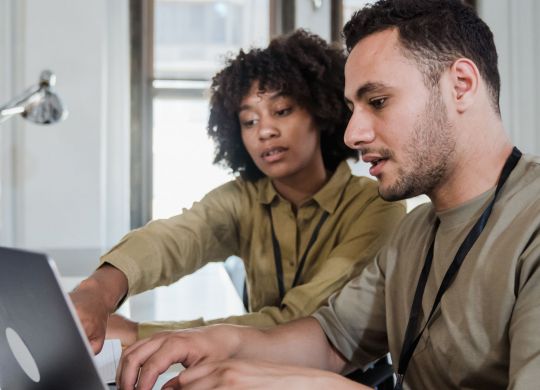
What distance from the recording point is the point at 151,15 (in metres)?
3.41

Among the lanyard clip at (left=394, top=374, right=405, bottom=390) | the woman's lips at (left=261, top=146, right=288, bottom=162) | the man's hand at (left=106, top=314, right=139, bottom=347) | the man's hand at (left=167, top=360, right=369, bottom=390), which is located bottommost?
the man's hand at (left=106, top=314, right=139, bottom=347)

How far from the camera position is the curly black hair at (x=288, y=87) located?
170 centimetres

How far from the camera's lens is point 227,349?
1089mm

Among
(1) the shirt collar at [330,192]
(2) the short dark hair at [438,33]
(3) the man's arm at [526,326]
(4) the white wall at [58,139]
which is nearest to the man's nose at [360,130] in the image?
(2) the short dark hair at [438,33]

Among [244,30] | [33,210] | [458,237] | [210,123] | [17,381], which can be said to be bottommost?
[33,210]

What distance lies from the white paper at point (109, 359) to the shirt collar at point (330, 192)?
1.94ft

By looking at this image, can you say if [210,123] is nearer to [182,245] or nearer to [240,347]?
[182,245]

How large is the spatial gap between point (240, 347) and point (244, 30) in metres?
2.62

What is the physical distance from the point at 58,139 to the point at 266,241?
5.48 ft

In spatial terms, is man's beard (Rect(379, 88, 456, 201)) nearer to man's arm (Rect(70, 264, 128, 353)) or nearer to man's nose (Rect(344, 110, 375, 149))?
man's nose (Rect(344, 110, 375, 149))

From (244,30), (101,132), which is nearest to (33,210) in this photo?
(101,132)

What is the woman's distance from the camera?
56.5 inches

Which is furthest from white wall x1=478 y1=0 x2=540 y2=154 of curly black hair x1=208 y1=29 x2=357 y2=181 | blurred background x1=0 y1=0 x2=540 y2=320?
curly black hair x1=208 y1=29 x2=357 y2=181

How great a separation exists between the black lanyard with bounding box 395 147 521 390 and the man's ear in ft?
0.34
